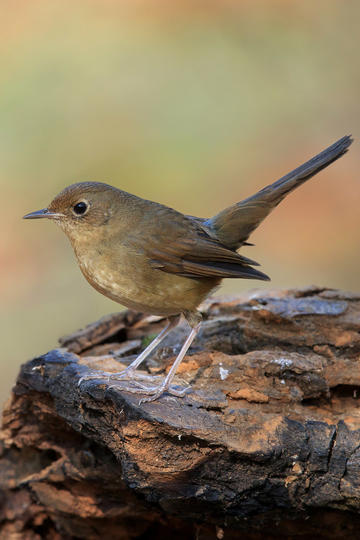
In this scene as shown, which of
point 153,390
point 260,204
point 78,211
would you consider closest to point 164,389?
point 153,390

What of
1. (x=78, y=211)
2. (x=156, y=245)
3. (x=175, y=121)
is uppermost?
(x=175, y=121)

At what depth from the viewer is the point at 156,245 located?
4.69 meters

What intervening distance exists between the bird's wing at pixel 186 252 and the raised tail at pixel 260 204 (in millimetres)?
163

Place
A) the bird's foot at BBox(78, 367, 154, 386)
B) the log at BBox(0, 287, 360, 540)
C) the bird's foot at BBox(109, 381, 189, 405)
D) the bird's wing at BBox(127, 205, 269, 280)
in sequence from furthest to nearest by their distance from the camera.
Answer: the bird's wing at BBox(127, 205, 269, 280) < the bird's foot at BBox(78, 367, 154, 386) < the bird's foot at BBox(109, 381, 189, 405) < the log at BBox(0, 287, 360, 540)

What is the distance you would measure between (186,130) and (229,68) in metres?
1.37

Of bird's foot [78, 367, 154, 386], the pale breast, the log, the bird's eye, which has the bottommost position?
the log

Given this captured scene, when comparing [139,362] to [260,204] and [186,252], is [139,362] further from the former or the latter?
[260,204]

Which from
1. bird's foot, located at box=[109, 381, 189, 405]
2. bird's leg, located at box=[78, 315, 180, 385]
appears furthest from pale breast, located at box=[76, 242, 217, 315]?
bird's foot, located at box=[109, 381, 189, 405]

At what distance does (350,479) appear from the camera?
3748 millimetres

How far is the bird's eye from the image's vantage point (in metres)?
4.71

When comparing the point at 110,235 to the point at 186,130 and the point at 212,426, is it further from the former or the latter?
the point at 186,130

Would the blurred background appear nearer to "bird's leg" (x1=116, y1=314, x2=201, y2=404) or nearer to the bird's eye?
the bird's eye

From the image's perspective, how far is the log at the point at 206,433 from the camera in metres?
3.73

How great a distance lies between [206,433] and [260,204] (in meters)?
1.85
